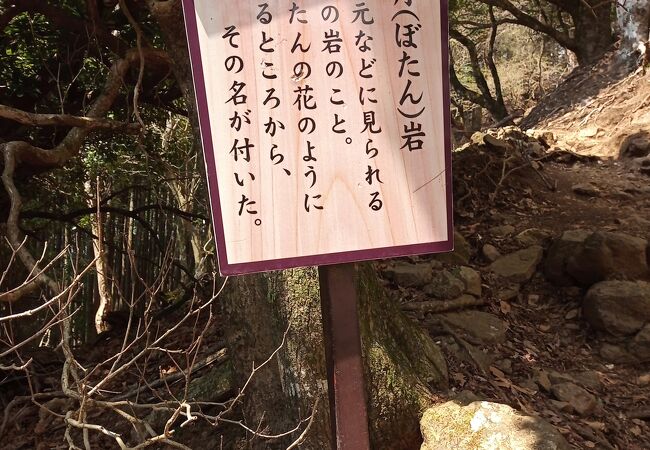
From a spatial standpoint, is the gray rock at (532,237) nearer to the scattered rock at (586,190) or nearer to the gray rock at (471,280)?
the gray rock at (471,280)

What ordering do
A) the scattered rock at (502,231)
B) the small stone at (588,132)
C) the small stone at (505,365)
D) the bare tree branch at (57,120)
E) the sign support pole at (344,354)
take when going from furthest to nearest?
the small stone at (588,132) → the scattered rock at (502,231) → the small stone at (505,365) → the bare tree branch at (57,120) → the sign support pole at (344,354)

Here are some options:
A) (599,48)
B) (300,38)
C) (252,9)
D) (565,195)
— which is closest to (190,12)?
(252,9)

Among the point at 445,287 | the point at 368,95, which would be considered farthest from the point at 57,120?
the point at 445,287

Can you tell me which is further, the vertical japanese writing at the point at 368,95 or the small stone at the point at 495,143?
the small stone at the point at 495,143

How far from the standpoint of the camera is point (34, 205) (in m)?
6.17

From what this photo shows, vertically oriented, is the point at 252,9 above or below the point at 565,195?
above

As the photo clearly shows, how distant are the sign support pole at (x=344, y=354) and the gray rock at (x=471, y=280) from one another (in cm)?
253

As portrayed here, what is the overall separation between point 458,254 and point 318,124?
3.20 meters

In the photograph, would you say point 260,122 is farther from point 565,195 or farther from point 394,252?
point 565,195

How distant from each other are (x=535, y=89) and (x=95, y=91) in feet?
39.9

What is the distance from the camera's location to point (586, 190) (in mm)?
5879

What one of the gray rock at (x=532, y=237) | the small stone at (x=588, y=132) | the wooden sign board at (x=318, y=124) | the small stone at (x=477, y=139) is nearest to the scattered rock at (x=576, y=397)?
the gray rock at (x=532, y=237)

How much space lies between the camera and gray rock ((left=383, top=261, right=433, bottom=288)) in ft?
13.8

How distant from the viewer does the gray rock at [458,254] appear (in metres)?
4.56
